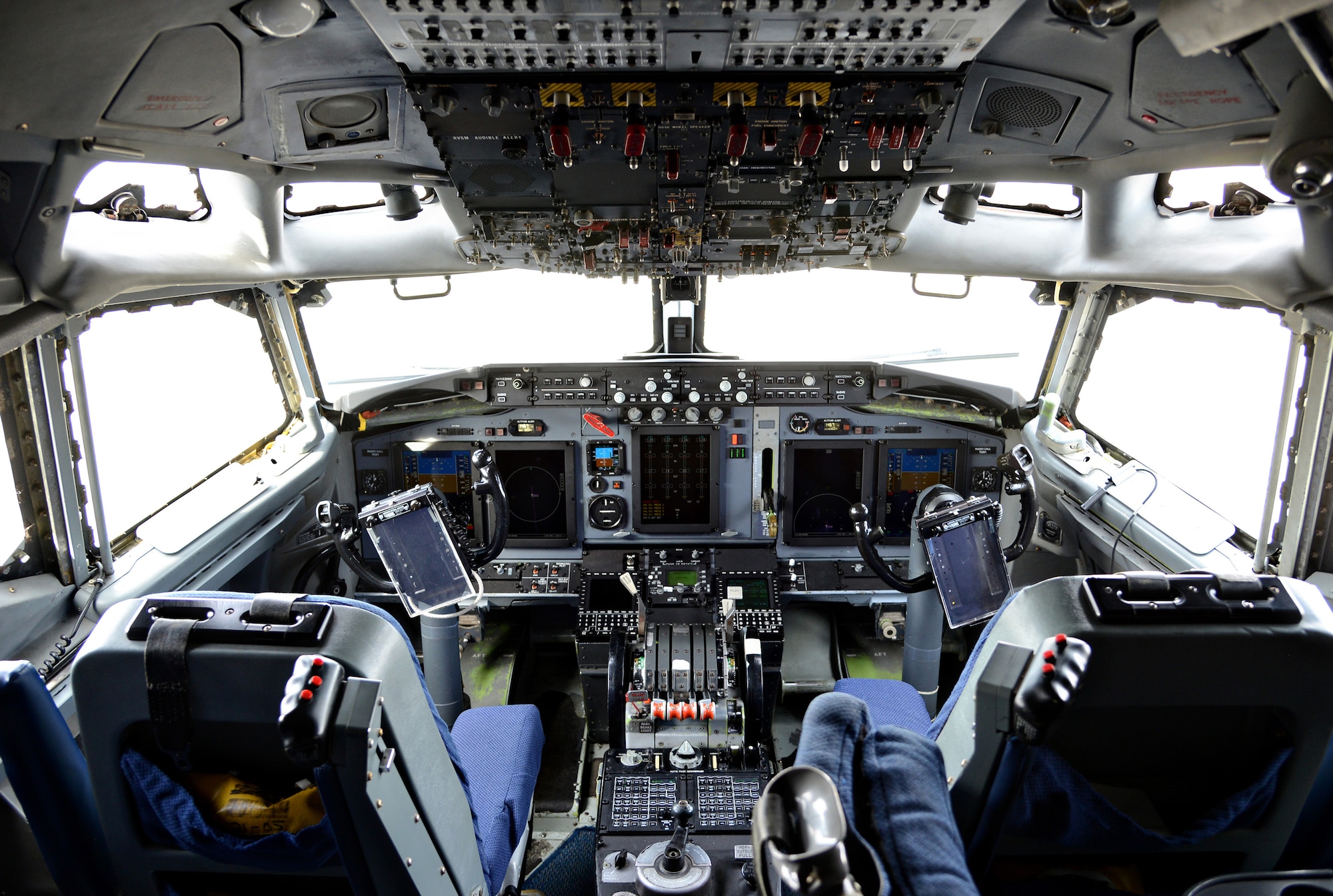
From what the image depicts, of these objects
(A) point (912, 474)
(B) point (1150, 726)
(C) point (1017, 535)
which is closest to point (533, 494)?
(A) point (912, 474)

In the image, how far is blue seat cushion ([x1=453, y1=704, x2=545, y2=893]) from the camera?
2.09m

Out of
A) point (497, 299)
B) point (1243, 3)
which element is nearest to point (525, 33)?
point (1243, 3)

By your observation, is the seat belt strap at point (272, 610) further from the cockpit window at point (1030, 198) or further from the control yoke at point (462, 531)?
the cockpit window at point (1030, 198)

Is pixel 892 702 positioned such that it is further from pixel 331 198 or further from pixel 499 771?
pixel 331 198

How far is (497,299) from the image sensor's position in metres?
4.10

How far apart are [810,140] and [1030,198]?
153cm

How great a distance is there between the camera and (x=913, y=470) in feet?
13.7

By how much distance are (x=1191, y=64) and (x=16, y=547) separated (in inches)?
132

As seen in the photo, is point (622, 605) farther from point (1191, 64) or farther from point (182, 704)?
point (1191, 64)

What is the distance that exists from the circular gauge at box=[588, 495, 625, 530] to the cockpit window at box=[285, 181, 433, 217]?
5.72 feet

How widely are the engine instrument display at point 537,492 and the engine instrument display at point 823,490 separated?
45.2 inches

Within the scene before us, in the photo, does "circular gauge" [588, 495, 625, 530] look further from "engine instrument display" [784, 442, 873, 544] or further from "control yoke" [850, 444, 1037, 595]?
"control yoke" [850, 444, 1037, 595]

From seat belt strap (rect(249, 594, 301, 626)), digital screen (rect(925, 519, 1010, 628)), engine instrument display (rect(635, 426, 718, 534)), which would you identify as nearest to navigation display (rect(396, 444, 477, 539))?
engine instrument display (rect(635, 426, 718, 534))

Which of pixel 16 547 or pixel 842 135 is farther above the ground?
pixel 842 135
